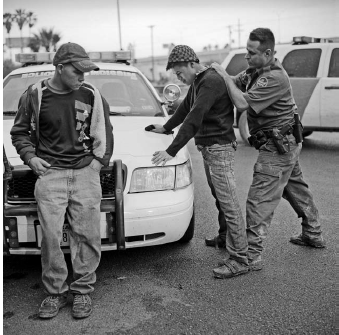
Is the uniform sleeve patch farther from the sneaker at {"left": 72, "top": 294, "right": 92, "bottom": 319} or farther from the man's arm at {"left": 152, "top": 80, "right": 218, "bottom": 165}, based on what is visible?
the sneaker at {"left": 72, "top": 294, "right": 92, "bottom": 319}

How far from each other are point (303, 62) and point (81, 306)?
295 inches

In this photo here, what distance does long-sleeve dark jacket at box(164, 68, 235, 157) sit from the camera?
12.4 feet

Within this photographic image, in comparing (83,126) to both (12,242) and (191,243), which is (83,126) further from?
(191,243)

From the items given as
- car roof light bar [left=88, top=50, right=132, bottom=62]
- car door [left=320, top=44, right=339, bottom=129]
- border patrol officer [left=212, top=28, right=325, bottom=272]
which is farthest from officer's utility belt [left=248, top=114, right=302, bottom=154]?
car door [left=320, top=44, right=339, bottom=129]

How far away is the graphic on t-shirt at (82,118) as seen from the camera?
335cm

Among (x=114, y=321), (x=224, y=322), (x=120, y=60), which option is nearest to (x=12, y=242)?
(x=114, y=321)

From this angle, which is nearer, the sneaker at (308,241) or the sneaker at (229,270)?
the sneaker at (229,270)

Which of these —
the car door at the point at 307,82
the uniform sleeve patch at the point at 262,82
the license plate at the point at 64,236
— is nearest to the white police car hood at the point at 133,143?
the license plate at the point at 64,236

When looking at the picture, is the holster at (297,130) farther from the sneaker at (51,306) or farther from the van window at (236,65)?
the van window at (236,65)

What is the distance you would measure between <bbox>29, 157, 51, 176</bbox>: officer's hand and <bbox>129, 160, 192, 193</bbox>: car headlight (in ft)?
2.37

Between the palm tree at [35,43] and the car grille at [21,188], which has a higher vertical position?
the palm tree at [35,43]

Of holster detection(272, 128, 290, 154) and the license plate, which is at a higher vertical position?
holster detection(272, 128, 290, 154)

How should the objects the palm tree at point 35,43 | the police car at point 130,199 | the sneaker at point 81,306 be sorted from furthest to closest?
the palm tree at point 35,43
the police car at point 130,199
the sneaker at point 81,306

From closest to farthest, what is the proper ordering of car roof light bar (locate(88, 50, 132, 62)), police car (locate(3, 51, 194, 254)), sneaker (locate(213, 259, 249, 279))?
1. police car (locate(3, 51, 194, 254))
2. sneaker (locate(213, 259, 249, 279))
3. car roof light bar (locate(88, 50, 132, 62))
